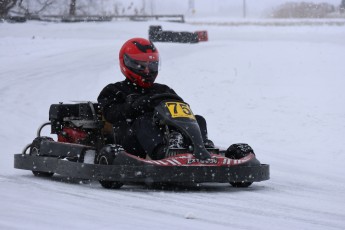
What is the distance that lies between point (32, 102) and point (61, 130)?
6.03 m

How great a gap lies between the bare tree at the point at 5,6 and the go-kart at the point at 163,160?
24567 mm

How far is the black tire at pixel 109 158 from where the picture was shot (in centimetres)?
663

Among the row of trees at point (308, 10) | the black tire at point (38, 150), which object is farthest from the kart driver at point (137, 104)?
the row of trees at point (308, 10)

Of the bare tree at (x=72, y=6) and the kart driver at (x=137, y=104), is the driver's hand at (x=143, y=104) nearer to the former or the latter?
the kart driver at (x=137, y=104)

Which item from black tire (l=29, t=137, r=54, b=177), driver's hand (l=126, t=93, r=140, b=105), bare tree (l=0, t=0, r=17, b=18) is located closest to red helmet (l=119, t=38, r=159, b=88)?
driver's hand (l=126, t=93, r=140, b=105)

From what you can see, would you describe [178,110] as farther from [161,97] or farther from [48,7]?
[48,7]

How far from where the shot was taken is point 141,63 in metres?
7.54

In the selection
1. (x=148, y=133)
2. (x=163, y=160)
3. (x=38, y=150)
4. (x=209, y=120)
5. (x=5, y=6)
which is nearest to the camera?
(x=163, y=160)

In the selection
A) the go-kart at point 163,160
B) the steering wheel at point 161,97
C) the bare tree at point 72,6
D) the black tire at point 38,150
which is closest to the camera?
the go-kart at point 163,160

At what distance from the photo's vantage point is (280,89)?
15.1 meters

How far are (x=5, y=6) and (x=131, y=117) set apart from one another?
2623 cm

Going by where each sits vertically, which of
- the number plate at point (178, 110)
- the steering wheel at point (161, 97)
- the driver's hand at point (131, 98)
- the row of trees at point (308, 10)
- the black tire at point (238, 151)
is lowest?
the row of trees at point (308, 10)

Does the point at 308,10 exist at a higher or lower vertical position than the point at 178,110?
lower

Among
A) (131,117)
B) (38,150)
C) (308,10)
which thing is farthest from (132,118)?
(308,10)
